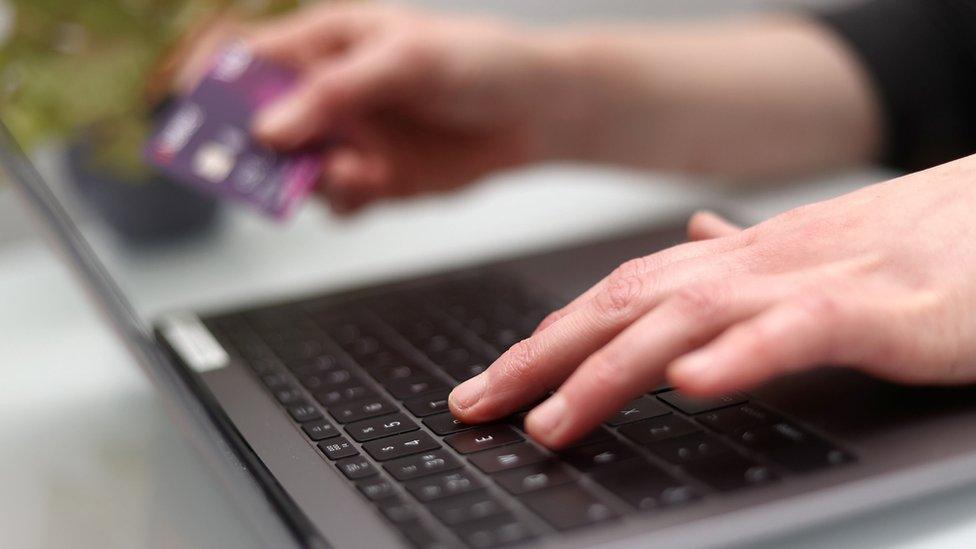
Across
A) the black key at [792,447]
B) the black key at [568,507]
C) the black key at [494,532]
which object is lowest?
the black key at [494,532]

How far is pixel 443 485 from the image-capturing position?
44cm

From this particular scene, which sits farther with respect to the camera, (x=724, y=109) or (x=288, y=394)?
(x=724, y=109)

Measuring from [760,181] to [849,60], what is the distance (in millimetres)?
152

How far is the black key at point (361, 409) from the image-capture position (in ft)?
1.76

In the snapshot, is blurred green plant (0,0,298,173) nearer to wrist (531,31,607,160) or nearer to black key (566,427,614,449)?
wrist (531,31,607,160)

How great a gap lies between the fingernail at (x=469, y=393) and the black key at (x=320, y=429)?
0.06 metres

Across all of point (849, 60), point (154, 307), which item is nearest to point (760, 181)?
point (849, 60)

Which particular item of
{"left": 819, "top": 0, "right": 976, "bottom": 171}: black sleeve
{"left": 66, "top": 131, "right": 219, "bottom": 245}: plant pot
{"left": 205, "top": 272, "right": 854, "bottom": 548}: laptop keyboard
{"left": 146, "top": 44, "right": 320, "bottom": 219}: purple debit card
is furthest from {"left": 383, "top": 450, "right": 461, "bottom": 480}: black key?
{"left": 819, "top": 0, "right": 976, "bottom": 171}: black sleeve

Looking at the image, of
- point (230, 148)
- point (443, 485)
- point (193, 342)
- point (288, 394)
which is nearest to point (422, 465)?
point (443, 485)

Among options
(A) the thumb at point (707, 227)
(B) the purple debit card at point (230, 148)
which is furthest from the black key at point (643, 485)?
(B) the purple debit card at point (230, 148)

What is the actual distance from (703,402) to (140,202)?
0.66 metres

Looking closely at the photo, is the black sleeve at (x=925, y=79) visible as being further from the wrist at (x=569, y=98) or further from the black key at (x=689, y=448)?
the black key at (x=689, y=448)

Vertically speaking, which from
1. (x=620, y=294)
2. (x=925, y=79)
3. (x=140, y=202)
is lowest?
(x=620, y=294)

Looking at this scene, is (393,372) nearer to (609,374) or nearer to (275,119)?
(609,374)
